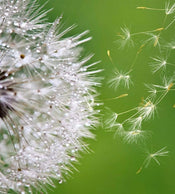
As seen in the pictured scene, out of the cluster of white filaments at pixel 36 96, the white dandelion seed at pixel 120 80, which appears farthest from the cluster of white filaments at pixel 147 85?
the cluster of white filaments at pixel 36 96

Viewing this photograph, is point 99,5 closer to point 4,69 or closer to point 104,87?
point 104,87

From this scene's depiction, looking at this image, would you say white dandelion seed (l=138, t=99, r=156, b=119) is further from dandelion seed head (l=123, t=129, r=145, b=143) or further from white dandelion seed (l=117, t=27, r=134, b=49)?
white dandelion seed (l=117, t=27, r=134, b=49)

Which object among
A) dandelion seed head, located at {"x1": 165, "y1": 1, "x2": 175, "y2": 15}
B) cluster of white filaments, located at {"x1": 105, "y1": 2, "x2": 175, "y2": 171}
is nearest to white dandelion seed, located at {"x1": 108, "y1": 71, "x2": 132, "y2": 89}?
cluster of white filaments, located at {"x1": 105, "y1": 2, "x2": 175, "y2": 171}

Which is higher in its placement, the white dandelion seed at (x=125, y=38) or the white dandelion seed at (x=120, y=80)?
the white dandelion seed at (x=125, y=38)

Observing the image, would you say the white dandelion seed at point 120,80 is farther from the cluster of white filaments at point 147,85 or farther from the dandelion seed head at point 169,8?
the dandelion seed head at point 169,8

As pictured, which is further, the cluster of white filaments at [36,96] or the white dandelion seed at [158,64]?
the white dandelion seed at [158,64]

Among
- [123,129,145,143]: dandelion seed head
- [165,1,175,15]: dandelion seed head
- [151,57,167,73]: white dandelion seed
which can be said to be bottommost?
[123,129,145,143]: dandelion seed head

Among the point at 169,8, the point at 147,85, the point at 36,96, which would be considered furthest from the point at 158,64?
the point at 36,96
